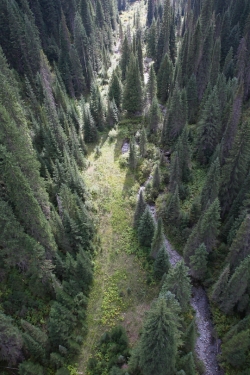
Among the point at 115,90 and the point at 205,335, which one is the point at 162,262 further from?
the point at 115,90

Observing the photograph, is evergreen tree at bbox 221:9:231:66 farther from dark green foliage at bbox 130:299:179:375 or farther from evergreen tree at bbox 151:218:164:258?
dark green foliage at bbox 130:299:179:375

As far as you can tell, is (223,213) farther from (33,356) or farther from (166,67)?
(166,67)

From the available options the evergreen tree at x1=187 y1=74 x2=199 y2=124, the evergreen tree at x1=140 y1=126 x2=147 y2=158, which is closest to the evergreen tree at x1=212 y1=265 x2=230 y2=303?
the evergreen tree at x1=140 y1=126 x2=147 y2=158

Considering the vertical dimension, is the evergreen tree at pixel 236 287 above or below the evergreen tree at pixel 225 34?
below

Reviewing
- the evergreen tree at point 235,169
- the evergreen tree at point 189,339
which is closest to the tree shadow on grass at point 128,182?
the evergreen tree at point 235,169

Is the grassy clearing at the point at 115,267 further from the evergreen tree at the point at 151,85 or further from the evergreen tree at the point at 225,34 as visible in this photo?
the evergreen tree at the point at 225,34

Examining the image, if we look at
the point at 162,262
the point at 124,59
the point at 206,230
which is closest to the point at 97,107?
the point at 124,59

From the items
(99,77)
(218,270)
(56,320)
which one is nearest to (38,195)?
(56,320)
